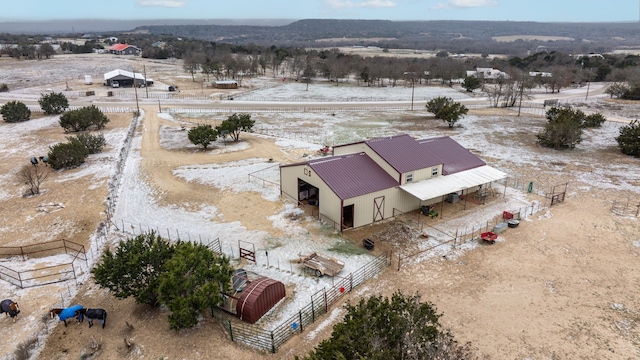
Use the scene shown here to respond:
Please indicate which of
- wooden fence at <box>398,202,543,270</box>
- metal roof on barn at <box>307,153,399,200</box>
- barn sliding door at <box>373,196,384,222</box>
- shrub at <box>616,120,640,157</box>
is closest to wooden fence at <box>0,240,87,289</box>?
metal roof on barn at <box>307,153,399,200</box>

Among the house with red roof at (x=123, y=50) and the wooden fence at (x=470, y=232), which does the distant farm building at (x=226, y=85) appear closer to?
the wooden fence at (x=470, y=232)

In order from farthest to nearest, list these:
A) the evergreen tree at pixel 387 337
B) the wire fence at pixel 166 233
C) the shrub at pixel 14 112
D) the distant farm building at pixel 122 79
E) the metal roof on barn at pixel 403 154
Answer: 1. the distant farm building at pixel 122 79
2. the shrub at pixel 14 112
3. the metal roof on barn at pixel 403 154
4. the wire fence at pixel 166 233
5. the evergreen tree at pixel 387 337

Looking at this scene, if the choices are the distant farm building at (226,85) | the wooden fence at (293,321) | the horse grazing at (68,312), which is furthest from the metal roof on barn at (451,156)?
the distant farm building at (226,85)

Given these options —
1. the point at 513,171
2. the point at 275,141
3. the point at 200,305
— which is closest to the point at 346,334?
the point at 200,305

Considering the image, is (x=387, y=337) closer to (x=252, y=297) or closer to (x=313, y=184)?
(x=252, y=297)

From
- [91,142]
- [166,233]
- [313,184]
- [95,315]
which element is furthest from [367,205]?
[91,142]

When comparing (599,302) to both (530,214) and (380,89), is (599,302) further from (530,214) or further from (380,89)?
(380,89)

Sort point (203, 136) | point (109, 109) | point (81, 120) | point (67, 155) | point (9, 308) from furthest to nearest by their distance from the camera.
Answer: point (109, 109) → point (81, 120) → point (203, 136) → point (67, 155) → point (9, 308)
